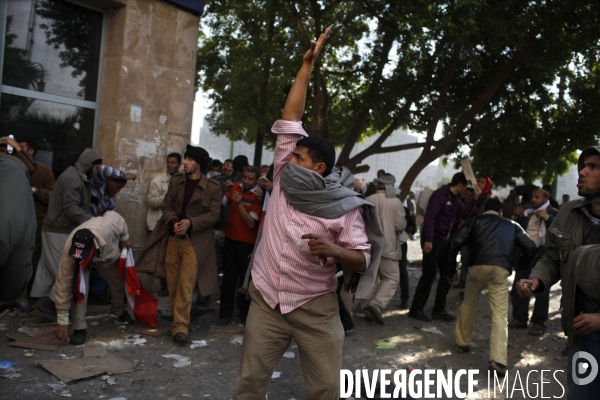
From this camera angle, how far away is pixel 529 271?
7758mm

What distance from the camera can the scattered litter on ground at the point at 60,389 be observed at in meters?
4.38

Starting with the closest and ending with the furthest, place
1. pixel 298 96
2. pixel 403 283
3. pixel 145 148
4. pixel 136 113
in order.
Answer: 1. pixel 298 96
2. pixel 136 113
3. pixel 145 148
4. pixel 403 283

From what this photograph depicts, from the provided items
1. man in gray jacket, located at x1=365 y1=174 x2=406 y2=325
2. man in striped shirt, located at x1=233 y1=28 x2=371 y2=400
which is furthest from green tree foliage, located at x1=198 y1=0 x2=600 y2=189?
man in striped shirt, located at x1=233 y1=28 x2=371 y2=400

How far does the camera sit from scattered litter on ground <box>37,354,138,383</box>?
4691mm

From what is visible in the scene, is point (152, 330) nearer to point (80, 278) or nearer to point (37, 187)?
point (80, 278)

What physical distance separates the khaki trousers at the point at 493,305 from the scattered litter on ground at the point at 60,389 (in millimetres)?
3977

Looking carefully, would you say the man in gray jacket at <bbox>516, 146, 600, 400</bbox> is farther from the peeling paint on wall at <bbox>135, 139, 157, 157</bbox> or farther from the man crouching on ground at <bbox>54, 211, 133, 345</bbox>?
the peeling paint on wall at <bbox>135, 139, 157, 157</bbox>

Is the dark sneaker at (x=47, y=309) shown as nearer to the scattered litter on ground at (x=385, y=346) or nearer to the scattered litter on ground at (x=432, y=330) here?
the scattered litter on ground at (x=385, y=346)

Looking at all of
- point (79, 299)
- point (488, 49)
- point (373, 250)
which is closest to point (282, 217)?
point (373, 250)

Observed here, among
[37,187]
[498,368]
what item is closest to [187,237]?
[37,187]

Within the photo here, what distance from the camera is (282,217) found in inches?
132

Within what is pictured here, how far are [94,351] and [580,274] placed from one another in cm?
421

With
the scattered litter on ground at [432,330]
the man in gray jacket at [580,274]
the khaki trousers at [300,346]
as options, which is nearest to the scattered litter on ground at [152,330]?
the khaki trousers at [300,346]

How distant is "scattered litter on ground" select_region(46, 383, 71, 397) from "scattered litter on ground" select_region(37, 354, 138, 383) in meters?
0.05
